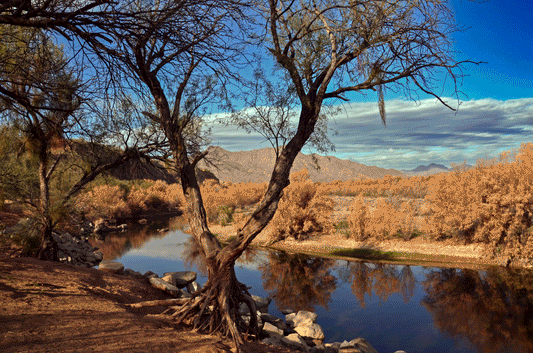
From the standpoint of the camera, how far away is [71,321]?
5059 millimetres

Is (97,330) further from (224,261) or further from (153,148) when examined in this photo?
(153,148)

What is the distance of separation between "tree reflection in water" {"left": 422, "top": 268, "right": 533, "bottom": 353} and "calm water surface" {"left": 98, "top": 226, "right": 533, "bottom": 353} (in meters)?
0.02

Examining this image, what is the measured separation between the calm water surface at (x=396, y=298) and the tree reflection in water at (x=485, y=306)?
0.02 metres

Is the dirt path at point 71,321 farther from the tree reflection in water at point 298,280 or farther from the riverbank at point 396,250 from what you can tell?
the riverbank at point 396,250

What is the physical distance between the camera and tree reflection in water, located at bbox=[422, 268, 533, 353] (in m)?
9.46

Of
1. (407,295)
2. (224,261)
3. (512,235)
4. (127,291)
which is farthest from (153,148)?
(512,235)

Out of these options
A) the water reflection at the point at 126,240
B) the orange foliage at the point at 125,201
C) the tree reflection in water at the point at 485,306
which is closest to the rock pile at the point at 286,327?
the tree reflection in water at the point at 485,306

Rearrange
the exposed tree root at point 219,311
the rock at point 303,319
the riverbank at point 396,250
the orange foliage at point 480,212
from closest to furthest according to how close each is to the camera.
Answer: the exposed tree root at point 219,311, the rock at point 303,319, the orange foliage at point 480,212, the riverbank at point 396,250

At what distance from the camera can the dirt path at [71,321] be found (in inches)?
169

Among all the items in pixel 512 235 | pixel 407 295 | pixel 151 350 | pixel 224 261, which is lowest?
pixel 407 295

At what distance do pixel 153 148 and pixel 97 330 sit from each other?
719cm

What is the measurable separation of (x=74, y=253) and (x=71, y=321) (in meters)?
11.1

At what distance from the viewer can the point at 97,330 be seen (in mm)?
4879

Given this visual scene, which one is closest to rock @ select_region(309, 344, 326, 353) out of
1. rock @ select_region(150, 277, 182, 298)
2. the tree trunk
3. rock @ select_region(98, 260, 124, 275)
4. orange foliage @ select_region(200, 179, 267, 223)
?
rock @ select_region(150, 277, 182, 298)
